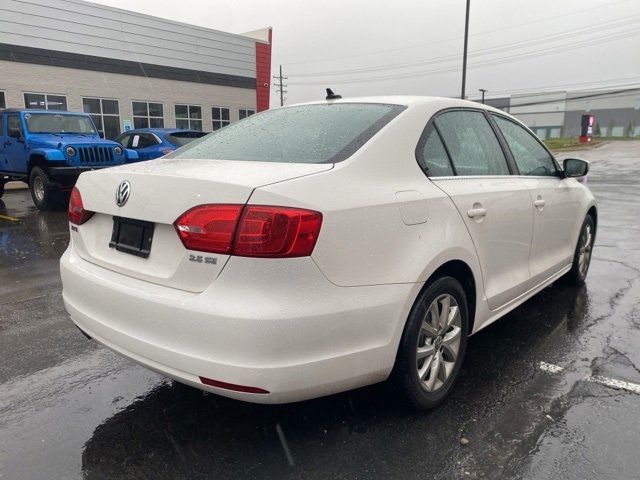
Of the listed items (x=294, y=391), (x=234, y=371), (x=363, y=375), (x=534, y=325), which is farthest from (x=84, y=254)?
(x=534, y=325)

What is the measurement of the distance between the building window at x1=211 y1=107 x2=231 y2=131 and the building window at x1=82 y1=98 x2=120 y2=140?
5558 mm

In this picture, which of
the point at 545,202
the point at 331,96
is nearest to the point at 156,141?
the point at 331,96

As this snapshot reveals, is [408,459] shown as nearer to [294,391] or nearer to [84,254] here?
[294,391]

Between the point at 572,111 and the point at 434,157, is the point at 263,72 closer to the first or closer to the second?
the point at 434,157

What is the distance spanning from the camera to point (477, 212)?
9.62 ft

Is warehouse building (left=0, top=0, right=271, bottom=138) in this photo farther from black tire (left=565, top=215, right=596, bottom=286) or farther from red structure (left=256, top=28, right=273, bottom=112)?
black tire (left=565, top=215, right=596, bottom=286)

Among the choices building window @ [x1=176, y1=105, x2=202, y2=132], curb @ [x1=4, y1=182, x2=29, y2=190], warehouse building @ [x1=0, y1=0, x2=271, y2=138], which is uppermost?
warehouse building @ [x1=0, y1=0, x2=271, y2=138]

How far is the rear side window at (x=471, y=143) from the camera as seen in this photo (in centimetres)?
303

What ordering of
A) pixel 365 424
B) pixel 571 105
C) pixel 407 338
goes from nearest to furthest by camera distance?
pixel 407 338, pixel 365 424, pixel 571 105

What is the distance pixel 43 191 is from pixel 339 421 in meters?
10.2

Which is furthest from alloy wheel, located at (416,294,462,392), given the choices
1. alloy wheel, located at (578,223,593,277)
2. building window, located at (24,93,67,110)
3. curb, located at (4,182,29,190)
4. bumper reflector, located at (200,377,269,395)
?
building window, located at (24,93,67,110)

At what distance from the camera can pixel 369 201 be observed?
2.31 meters

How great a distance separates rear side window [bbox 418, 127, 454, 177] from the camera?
2.74 m

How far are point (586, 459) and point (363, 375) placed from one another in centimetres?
111
